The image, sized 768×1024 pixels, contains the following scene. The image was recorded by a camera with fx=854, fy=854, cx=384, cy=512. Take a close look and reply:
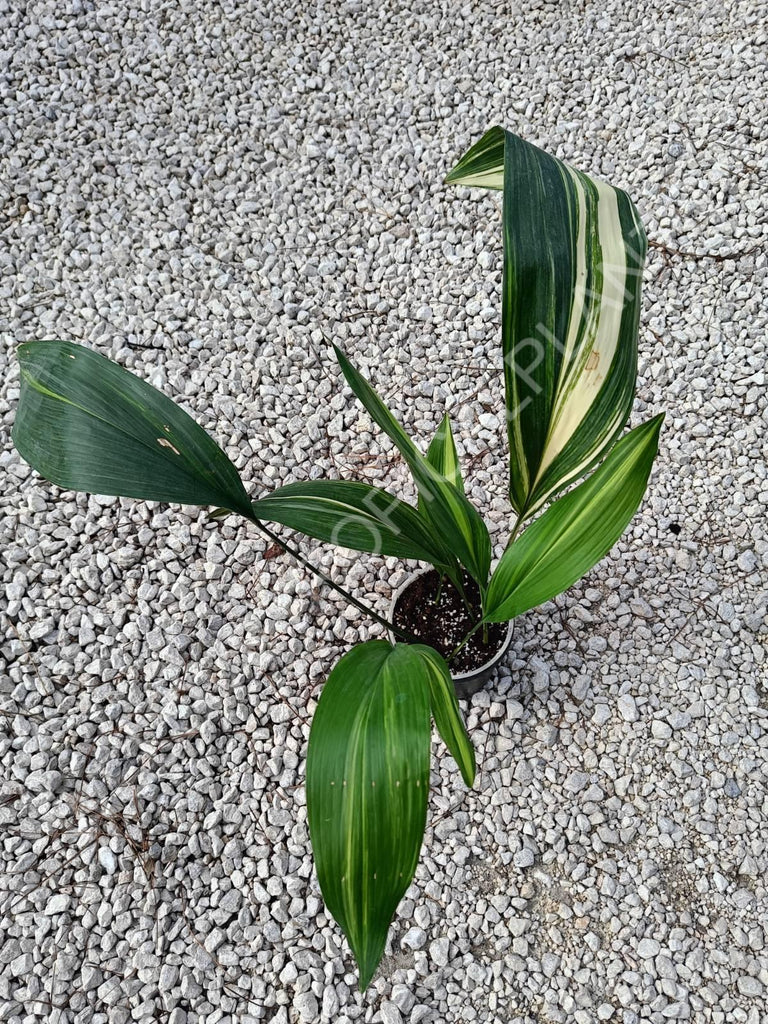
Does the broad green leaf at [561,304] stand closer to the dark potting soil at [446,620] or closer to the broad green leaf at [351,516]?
the broad green leaf at [351,516]

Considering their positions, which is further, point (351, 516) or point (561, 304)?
point (351, 516)

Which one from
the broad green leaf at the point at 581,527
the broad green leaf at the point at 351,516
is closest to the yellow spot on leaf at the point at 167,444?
the broad green leaf at the point at 351,516

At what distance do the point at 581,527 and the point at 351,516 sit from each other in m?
0.27

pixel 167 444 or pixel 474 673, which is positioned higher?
pixel 167 444

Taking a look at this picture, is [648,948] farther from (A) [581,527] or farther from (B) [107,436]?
(B) [107,436]

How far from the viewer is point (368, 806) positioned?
76cm

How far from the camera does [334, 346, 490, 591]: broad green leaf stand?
2.94 ft

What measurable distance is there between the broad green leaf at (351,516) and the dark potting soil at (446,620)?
244 millimetres

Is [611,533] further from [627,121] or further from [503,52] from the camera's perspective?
[503,52]

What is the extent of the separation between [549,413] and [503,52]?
164 centimetres

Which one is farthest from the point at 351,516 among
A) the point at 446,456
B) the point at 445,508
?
the point at 446,456

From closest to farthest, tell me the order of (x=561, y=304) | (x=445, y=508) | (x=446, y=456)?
(x=561, y=304), (x=445, y=508), (x=446, y=456)

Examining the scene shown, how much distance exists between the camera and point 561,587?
36.9 inches

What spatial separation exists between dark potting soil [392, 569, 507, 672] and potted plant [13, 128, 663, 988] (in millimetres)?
213
